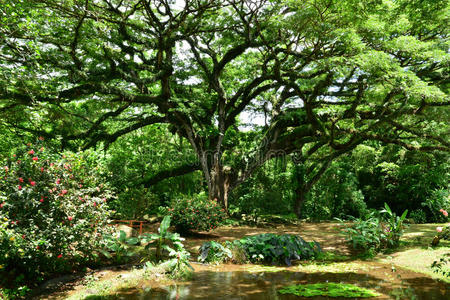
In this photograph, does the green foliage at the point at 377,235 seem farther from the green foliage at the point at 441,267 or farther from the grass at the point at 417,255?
the green foliage at the point at 441,267

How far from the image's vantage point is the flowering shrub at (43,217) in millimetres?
4988

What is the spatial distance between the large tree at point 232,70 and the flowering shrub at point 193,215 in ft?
10.6

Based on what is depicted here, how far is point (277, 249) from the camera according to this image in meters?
7.95

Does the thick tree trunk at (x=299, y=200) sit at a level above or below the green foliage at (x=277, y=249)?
above

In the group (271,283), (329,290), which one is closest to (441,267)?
(329,290)

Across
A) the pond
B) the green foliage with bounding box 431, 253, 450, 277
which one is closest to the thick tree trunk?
the pond

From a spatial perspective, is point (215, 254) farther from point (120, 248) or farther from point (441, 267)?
point (441, 267)

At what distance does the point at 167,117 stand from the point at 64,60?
4.79m

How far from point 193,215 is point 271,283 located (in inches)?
200

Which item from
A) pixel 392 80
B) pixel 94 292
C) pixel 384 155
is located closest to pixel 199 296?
pixel 94 292

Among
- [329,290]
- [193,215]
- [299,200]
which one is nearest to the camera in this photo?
[329,290]

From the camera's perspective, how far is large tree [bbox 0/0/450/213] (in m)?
9.03

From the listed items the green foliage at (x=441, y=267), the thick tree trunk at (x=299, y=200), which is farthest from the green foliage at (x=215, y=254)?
the thick tree trunk at (x=299, y=200)

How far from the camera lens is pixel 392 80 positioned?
957 centimetres
